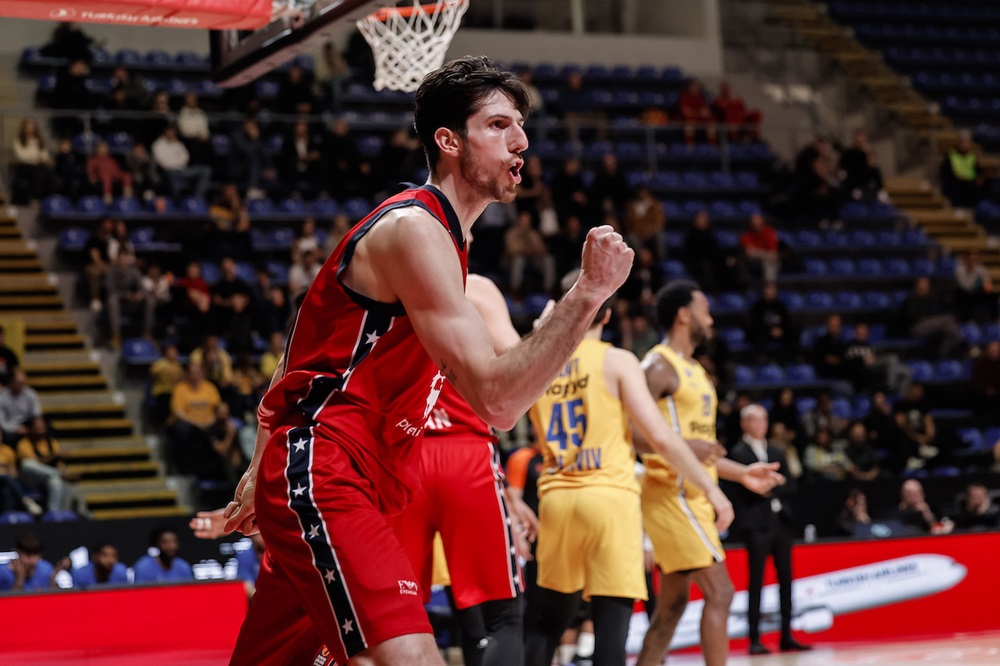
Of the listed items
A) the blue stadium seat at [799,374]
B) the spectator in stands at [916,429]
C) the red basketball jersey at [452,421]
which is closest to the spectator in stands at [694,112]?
the blue stadium seat at [799,374]

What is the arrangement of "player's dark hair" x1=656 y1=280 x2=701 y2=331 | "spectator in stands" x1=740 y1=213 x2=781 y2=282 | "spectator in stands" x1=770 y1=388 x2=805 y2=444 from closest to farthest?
"player's dark hair" x1=656 y1=280 x2=701 y2=331
"spectator in stands" x1=770 y1=388 x2=805 y2=444
"spectator in stands" x1=740 y1=213 x2=781 y2=282

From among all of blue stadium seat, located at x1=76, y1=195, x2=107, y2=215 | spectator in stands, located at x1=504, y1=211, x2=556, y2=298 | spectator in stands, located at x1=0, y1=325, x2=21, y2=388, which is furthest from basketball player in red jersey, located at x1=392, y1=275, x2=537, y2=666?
Result: blue stadium seat, located at x1=76, y1=195, x2=107, y2=215

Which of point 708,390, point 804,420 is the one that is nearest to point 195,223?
point 804,420

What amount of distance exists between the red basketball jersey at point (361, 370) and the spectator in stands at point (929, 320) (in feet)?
53.9

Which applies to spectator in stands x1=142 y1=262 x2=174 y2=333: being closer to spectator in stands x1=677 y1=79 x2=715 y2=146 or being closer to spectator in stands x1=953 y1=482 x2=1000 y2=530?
spectator in stands x1=953 y1=482 x2=1000 y2=530

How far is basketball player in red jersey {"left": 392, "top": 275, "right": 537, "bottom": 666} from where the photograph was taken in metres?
4.98

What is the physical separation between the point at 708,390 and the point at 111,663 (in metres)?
4.17

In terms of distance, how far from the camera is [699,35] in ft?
Result: 78.6

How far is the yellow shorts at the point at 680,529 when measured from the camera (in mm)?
6797

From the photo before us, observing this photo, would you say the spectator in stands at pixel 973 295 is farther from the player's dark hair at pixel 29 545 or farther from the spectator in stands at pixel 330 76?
the player's dark hair at pixel 29 545

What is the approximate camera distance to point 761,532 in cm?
1016

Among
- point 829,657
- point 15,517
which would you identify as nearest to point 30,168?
point 15,517

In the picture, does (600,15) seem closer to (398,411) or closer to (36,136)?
(36,136)

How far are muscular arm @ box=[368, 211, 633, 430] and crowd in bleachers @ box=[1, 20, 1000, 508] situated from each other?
34.6 feet
